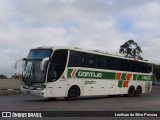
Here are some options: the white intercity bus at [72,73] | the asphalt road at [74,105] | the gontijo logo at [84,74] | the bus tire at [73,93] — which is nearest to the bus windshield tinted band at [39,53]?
the white intercity bus at [72,73]

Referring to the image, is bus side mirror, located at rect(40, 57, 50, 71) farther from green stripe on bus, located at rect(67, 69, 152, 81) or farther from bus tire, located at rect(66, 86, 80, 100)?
bus tire, located at rect(66, 86, 80, 100)

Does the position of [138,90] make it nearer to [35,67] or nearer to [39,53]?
[39,53]

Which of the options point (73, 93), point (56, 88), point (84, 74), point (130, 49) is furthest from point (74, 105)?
point (130, 49)

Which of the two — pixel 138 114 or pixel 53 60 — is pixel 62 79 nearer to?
pixel 53 60

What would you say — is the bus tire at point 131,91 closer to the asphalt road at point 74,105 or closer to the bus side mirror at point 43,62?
the asphalt road at point 74,105

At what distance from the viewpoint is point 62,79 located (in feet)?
76.1

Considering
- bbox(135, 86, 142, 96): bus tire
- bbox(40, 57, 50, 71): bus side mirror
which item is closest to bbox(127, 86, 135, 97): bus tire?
bbox(135, 86, 142, 96): bus tire

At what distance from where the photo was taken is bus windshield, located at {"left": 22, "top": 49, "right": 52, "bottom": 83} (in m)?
22.5

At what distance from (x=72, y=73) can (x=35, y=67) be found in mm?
2482

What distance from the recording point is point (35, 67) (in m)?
22.7

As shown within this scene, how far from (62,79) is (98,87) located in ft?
14.3

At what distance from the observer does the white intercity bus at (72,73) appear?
22453 mm

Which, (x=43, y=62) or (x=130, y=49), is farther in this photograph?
(x=130, y=49)

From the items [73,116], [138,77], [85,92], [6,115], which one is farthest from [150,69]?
[6,115]
